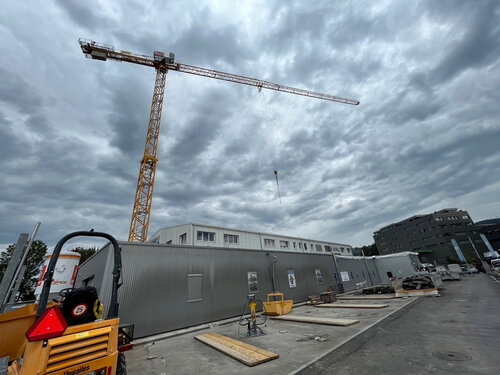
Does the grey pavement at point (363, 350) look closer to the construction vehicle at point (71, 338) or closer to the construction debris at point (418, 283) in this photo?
the construction vehicle at point (71, 338)

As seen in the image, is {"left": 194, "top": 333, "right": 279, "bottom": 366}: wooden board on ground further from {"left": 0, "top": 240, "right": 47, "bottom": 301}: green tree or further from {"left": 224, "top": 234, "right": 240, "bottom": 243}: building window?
{"left": 0, "top": 240, "right": 47, "bottom": 301}: green tree

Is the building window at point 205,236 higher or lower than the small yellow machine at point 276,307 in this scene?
higher

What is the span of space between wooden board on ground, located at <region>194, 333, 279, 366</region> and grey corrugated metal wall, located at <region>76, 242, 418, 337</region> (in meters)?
3.84

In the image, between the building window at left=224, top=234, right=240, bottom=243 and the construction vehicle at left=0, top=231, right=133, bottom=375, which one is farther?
the building window at left=224, top=234, right=240, bottom=243

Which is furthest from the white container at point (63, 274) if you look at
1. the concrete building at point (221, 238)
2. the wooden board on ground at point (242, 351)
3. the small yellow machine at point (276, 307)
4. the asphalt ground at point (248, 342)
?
the small yellow machine at point (276, 307)

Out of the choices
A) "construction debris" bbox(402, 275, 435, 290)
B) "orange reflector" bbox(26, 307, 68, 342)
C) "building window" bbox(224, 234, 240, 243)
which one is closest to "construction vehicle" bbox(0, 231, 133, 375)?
"orange reflector" bbox(26, 307, 68, 342)

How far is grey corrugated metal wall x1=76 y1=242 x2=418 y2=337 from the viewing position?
11.2 metres

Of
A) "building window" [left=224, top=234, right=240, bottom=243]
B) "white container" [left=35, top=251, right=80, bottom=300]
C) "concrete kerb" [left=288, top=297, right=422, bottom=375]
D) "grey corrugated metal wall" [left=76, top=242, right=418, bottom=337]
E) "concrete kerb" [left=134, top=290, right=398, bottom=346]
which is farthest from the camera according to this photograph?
"building window" [left=224, top=234, right=240, bottom=243]

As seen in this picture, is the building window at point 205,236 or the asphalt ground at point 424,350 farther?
the building window at point 205,236

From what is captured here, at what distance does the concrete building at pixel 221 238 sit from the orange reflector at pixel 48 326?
60.8 feet

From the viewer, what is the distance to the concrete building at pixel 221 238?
26.7 meters

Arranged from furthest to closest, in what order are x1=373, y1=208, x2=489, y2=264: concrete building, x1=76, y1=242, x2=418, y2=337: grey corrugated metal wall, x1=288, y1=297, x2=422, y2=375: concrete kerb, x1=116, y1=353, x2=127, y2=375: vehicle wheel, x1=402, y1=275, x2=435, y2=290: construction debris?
x1=373, y1=208, x2=489, y2=264: concrete building
x1=402, y1=275, x2=435, y2=290: construction debris
x1=76, y1=242, x2=418, y2=337: grey corrugated metal wall
x1=288, y1=297, x2=422, y2=375: concrete kerb
x1=116, y1=353, x2=127, y2=375: vehicle wheel

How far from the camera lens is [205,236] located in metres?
27.8

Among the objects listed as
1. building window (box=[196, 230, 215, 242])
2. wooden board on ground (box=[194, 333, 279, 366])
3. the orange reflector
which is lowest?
wooden board on ground (box=[194, 333, 279, 366])
